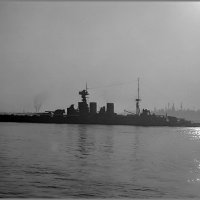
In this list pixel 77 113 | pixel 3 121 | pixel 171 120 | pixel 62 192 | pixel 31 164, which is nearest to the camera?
pixel 62 192

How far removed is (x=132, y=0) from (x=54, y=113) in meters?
38.4

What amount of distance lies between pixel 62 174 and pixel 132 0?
415cm

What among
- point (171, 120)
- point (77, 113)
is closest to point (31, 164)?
point (77, 113)

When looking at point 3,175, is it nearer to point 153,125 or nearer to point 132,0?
point 132,0

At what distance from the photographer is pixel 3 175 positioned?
23.2 feet

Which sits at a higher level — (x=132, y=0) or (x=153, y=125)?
(x=132, y=0)

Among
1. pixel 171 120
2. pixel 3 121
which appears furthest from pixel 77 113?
pixel 171 120

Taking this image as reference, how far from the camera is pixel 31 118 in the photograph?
4456 cm

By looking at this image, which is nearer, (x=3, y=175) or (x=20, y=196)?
(x=20, y=196)

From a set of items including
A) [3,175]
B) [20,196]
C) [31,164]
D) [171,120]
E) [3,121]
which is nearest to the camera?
[20,196]

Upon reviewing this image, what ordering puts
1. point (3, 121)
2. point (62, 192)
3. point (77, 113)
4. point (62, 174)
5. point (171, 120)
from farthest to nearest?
point (171, 120), point (3, 121), point (77, 113), point (62, 174), point (62, 192)

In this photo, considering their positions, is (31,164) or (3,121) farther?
(3,121)

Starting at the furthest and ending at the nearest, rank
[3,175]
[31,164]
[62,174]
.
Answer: [31,164]
[62,174]
[3,175]

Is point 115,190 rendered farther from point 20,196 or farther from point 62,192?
point 20,196
